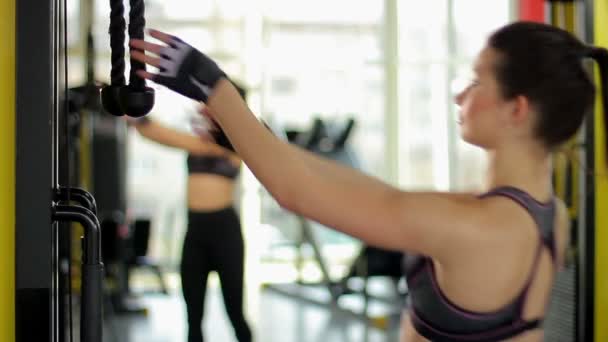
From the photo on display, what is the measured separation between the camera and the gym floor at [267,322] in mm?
5312

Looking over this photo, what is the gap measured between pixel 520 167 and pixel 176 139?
2629mm

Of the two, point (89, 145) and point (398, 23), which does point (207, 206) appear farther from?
point (398, 23)

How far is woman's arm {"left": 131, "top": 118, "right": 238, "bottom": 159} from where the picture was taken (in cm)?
370

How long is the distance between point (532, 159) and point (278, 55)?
731 cm

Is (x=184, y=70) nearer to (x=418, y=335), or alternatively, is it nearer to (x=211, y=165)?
(x=418, y=335)

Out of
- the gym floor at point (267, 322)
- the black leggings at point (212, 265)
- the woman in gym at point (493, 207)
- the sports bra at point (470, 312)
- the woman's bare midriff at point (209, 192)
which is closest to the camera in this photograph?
the woman in gym at point (493, 207)

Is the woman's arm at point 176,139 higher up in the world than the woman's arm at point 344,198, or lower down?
higher up

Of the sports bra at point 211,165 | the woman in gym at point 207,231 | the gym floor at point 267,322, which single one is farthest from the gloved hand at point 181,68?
the gym floor at point 267,322

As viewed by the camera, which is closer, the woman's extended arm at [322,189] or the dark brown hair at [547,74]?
the woman's extended arm at [322,189]

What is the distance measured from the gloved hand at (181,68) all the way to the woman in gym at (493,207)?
0.55 feet

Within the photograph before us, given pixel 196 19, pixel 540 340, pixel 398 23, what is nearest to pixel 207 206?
pixel 540 340

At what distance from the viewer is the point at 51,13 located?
98 centimetres

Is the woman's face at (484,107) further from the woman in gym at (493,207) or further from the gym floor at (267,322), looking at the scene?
the gym floor at (267,322)

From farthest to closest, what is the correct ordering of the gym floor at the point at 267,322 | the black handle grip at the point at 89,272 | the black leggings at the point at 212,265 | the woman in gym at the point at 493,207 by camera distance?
the gym floor at the point at 267,322, the black leggings at the point at 212,265, the woman in gym at the point at 493,207, the black handle grip at the point at 89,272
